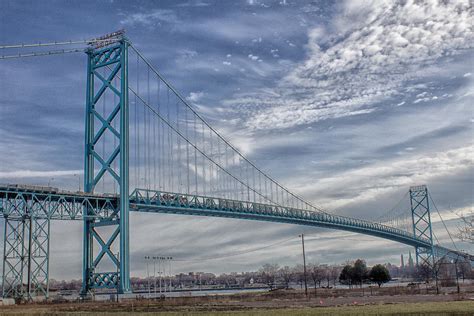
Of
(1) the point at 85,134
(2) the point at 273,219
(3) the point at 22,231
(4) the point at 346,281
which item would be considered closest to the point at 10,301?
(3) the point at 22,231

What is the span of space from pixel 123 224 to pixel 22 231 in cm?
1129

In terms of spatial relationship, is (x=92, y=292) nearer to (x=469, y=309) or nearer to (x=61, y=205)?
(x=61, y=205)

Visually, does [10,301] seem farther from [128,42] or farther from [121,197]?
[128,42]

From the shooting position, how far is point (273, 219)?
344ft

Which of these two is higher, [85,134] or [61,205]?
[85,134]

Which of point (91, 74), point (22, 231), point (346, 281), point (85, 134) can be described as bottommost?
point (346, 281)

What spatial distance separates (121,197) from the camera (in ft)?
221

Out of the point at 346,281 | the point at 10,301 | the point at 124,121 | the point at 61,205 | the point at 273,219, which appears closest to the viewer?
the point at 10,301

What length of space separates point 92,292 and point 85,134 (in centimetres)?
A: 1899

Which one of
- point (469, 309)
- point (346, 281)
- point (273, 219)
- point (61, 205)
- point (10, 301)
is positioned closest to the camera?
point (469, 309)

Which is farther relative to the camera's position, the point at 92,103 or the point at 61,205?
the point at 92,103

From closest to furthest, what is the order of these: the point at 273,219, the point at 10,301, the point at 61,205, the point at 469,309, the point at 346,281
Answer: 1. the point at 469,309
2. the point at 10,301
3. the point at 61,205
4. the point at 273,219
5. the point at 346,281

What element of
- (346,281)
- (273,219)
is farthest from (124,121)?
(346,281)

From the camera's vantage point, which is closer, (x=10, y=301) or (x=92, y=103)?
(x=10, y=301)
